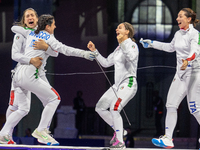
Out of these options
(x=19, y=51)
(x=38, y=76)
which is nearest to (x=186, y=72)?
(x=38, y=76)

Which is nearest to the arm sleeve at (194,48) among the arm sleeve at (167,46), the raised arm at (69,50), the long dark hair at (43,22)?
the arm sleeve at (167,46)

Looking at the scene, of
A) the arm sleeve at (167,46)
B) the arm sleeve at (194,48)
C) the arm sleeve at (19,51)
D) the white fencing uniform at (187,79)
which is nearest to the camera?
the arm sleeve at (194,48)

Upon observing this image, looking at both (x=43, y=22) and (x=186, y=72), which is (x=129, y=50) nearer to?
(x=186, y=72)

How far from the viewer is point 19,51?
3.94 metres

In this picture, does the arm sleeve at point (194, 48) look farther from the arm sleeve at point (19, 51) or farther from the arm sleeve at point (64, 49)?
the arm sleeve at point (19, 51)

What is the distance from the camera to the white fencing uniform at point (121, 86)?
3703 millimetres

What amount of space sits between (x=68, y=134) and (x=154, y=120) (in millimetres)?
1898

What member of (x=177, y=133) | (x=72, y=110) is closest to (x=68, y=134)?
(x=72, y=110)

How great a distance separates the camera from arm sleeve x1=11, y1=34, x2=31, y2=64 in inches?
148

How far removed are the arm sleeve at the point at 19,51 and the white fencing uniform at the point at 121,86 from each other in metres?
0.91

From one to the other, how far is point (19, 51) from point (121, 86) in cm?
116

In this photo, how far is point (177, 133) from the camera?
8.06m

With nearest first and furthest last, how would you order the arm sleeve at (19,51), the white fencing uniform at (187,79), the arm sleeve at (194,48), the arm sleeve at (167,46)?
the arm sleeve at (194,48) → the white fencing uniform at (187,79) → the arm sleeve at (19,51) → the arm sleeve at (167,46)

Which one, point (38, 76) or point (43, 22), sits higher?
point (43, 22)
